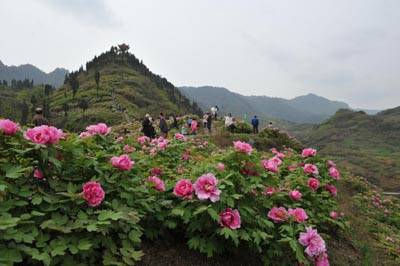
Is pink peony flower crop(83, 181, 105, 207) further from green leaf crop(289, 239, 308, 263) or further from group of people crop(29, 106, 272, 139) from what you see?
group of people crop(29, 106, 272, 139)

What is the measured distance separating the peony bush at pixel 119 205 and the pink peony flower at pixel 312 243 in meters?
0.01

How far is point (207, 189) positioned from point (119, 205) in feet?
2.96

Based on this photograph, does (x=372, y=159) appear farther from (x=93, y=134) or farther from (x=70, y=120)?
(x=93, y=134)

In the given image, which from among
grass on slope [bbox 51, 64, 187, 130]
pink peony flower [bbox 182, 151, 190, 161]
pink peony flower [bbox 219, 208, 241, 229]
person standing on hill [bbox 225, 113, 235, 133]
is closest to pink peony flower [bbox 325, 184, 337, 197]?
pink peony flower [bbox 182, 151, 190, 161]

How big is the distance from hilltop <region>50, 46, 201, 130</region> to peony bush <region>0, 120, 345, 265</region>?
7080cm

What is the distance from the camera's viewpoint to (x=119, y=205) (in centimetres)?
443

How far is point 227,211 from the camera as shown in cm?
474

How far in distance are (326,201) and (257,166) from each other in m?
2.24

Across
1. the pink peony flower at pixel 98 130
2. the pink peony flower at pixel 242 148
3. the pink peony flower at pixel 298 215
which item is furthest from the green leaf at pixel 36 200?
the pink peony flower at pixel 298 215

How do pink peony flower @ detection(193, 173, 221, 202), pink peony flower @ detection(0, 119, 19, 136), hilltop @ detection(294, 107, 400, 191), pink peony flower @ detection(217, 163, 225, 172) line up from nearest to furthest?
pink peony flower @ detection(0, 119, 19, 136), pink peony flower @ detection(193, 173, 221, 202), pink peony flower @ detection(217, 163, 225, 172), hilltop @ detection(294, 107, 400, 191)

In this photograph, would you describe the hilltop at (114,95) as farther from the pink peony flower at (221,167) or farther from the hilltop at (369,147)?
the pink peony flower at (221,167)

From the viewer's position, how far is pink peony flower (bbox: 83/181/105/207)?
4.06 metres

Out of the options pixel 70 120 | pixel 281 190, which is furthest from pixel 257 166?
pixel 70 120

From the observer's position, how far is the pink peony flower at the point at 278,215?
17.2 ft
